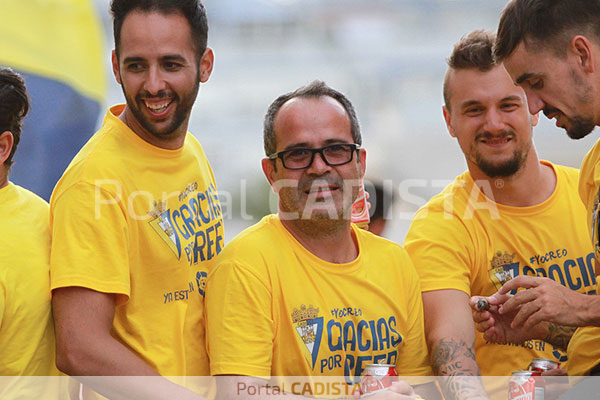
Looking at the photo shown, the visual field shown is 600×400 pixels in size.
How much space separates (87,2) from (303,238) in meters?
1.71

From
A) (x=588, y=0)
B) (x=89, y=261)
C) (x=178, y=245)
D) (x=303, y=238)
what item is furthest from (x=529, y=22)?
(x=89, y=261)

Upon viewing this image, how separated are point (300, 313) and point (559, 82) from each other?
108 centimetres

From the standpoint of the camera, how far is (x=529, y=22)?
2.44 meters

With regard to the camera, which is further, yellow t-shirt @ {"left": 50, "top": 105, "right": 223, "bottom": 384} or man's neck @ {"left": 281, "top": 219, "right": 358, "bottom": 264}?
man's neck @ {"left": 281, "top": 219, "right": 358, "bottom": 264}

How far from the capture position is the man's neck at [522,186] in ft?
9.73

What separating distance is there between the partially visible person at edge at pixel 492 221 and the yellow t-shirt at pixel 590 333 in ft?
0.46

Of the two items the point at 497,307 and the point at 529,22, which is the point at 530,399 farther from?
the point at 529,22

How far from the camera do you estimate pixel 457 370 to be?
8.37 ft

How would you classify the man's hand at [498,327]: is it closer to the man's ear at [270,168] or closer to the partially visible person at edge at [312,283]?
the partially visible person at edge at [312,283]

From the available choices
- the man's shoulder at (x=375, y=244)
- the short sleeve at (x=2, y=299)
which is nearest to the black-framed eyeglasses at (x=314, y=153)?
the man's shoulder at (x=375, y=244)

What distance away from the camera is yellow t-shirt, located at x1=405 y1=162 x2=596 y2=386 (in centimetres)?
278

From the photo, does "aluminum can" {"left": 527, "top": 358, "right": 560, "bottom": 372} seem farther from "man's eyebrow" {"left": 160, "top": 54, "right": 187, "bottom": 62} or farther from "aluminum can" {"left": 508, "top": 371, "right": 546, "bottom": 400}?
"man's eyebrow" {"left": 160, "top": 54, "right": 187, "bottom": 62}

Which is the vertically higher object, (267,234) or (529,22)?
(529,22)

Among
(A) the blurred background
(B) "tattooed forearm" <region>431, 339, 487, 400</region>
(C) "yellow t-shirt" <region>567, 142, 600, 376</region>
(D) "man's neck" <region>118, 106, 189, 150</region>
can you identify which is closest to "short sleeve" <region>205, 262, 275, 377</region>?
(D) "man's neck" <region>118, 106, 189, 150</region>
